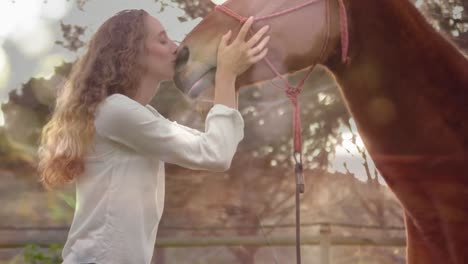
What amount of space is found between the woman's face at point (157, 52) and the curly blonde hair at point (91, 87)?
0.04 ft

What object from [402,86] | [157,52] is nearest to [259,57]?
[157,52]

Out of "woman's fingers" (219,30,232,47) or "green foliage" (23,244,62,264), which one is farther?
"green foliage" (23,244,62,264)

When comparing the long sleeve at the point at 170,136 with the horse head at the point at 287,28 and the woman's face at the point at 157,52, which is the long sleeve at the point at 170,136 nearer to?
the woman's face at the point at 157,52

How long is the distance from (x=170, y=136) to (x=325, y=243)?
1651 millimetres

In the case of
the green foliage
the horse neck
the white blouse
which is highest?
the horse neck

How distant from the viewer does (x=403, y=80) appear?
125 cm

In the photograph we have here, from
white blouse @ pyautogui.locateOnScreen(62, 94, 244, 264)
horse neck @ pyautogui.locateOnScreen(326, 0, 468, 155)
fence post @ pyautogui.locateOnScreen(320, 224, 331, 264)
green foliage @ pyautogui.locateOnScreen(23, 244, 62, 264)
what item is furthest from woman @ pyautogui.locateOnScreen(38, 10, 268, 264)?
fence post @ pyautogui.locateOnScreen(320, 224, 331, 264)

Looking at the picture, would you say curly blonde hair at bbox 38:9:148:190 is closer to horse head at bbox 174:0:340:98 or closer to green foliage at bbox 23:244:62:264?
horse head at bbox 174:0:340:98

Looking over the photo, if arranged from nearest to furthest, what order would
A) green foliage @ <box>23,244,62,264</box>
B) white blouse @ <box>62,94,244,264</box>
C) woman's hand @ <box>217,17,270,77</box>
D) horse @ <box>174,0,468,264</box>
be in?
white blouse @ <box>62,94,244,264</box> → woman's hand @ <box>217,17,270,77</box> → horse @ <box>174,0,468,264</box> → green foliage @ <box>23,244,62,264</box>

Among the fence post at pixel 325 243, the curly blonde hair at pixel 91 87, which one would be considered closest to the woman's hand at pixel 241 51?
the curly blonde hair at pixel 91 87

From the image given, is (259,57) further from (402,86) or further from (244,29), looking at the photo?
(402,86)

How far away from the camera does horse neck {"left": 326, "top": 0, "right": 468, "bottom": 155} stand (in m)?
1.25

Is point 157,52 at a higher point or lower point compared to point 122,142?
higher

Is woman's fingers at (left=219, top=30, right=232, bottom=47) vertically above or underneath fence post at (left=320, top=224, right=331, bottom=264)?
above
